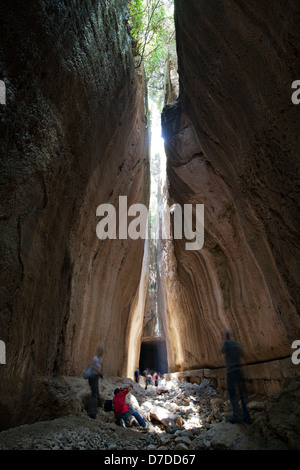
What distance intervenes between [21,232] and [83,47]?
3413 millimetres

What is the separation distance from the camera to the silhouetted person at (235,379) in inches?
161

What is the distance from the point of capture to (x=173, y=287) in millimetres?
13781

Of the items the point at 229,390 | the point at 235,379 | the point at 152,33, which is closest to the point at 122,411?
the point at 229,390

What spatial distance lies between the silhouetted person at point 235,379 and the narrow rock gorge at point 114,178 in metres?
1.00

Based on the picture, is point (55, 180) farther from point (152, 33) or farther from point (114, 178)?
point (152, 33)

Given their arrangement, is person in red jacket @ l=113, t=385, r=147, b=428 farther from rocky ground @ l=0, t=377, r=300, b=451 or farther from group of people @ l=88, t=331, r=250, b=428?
rocky ground @ l=0, t=377, r=300, b=451

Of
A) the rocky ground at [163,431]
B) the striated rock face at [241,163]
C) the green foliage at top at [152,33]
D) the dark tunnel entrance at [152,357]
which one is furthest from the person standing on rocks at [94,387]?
the dark tunnel entrance at [152,357]

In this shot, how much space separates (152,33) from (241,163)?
8.60 m

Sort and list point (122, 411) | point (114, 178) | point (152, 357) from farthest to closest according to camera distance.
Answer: point (152, 357) < point (114, 178) < point (122, 411)

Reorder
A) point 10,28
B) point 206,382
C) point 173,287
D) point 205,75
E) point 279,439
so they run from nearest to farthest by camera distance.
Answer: point 279,439
point 10,28
point 205,75
point 206,382
point 173,287

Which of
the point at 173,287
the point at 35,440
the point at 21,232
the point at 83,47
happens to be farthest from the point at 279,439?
the point at 173,287

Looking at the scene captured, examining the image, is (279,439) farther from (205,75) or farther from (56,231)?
(205,75)

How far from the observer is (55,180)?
4.51 metres

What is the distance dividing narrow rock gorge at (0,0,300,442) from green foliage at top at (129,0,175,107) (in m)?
1.79
